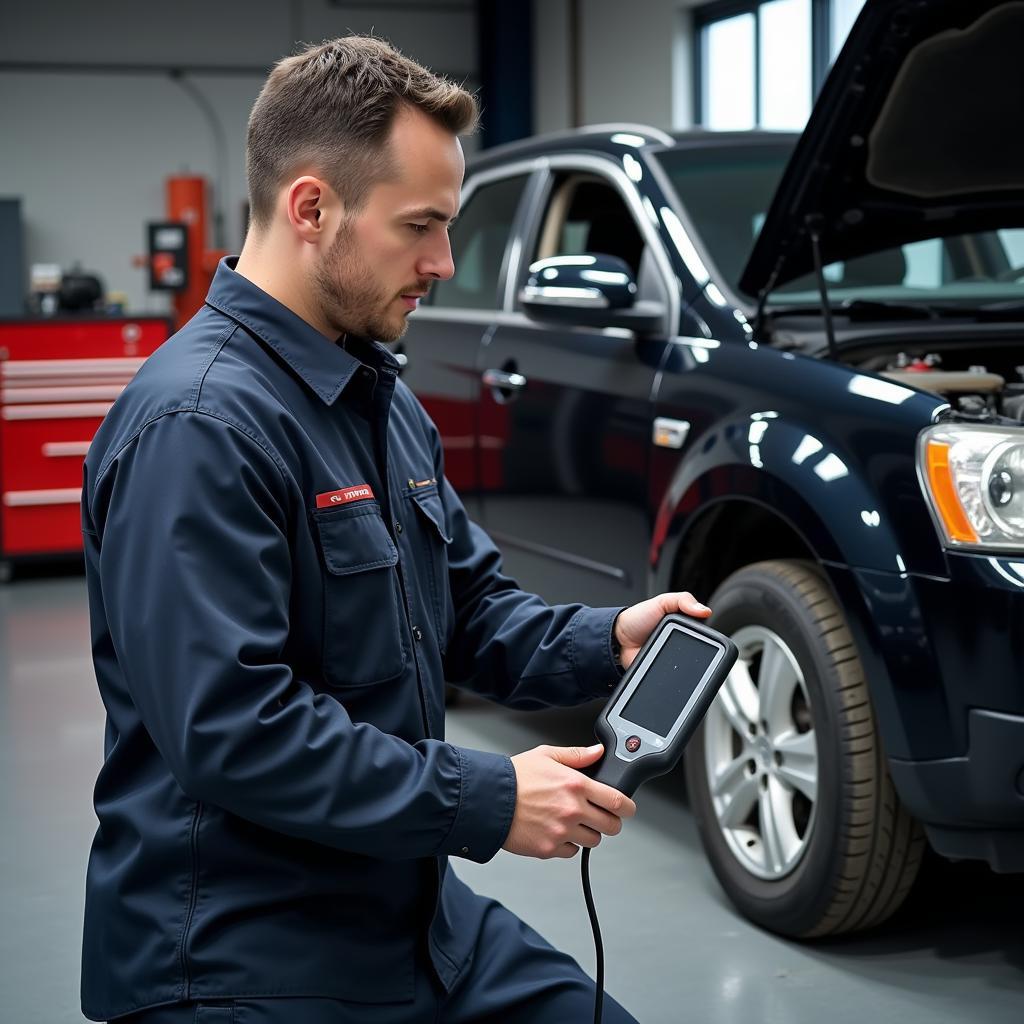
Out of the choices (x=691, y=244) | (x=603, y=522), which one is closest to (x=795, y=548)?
(x=603, y=522)

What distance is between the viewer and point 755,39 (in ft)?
28.2

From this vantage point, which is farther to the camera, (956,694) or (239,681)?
(956,694)

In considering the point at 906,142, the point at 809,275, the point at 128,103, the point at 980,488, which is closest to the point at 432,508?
the point at 980,488

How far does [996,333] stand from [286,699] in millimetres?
2044

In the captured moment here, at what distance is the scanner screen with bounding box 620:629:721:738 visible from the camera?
4.51ft

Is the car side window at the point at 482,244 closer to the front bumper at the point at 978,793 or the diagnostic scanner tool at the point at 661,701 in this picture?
the front bumper at the point at 978,793

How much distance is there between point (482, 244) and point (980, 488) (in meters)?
2.18

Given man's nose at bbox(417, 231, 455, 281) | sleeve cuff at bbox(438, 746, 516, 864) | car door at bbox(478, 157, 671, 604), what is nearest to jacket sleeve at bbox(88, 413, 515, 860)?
sleeve cuff at bbox(438, 746, 516, 864)

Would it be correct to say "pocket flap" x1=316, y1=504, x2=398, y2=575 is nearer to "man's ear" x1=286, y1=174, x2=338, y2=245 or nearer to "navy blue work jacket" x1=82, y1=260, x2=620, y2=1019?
"navy blue work jacket" x1=82, y1=260, x2=620, y2=1019

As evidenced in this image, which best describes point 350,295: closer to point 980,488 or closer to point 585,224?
point 980,488

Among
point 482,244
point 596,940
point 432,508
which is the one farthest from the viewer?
point 482,244

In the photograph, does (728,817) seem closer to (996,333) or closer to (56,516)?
(996,333)

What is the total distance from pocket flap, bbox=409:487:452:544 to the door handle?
1.89m

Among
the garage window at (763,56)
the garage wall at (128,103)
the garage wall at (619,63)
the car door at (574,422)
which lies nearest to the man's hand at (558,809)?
the car door at (574,422)
